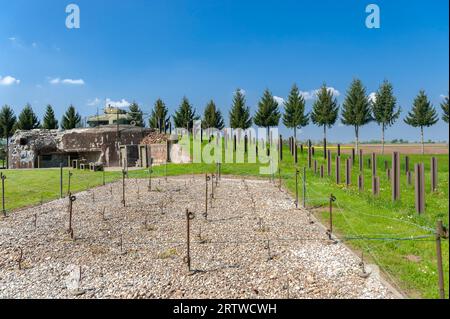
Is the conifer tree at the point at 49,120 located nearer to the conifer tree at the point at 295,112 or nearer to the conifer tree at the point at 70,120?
the conifer tree at the point at 70,120

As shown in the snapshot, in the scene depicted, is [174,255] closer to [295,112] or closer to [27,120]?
[295,112]

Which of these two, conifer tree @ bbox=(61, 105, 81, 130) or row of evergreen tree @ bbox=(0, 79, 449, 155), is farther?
conifer tree @ bbox=(61, 105, 81, 130)

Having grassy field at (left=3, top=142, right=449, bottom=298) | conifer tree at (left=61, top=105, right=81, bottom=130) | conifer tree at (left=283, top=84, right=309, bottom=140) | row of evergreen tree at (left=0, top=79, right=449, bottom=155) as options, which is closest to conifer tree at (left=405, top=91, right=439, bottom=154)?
row of evergreen tree at (left=0, top=79, right=449, bottom=155)

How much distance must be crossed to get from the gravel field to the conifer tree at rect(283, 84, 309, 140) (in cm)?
3025

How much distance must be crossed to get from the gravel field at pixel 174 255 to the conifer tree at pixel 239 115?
32.3 metres

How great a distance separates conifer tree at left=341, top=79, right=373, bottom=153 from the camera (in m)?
41.2

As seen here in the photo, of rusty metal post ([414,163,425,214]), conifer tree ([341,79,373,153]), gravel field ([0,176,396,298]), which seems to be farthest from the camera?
conifer tree ([341,79,373,153])

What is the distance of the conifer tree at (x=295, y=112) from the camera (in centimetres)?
4353

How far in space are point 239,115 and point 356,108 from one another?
14.5 m

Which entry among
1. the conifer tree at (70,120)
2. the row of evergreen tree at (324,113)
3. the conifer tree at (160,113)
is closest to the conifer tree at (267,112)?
the row of evergreen tree at (324,113)

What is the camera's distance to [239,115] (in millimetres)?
46906

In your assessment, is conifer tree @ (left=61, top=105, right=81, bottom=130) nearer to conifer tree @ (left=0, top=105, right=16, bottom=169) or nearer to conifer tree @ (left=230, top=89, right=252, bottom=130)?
conifer tree @ (left=0, top=105, right=16, bottom=169)
